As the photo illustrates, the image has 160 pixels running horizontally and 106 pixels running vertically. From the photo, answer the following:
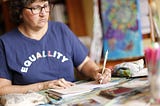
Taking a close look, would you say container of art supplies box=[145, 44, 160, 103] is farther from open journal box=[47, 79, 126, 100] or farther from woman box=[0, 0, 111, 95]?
woman box=[0, 0, 111, 95]

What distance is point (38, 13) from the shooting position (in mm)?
1544

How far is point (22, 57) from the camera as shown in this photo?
1.54m

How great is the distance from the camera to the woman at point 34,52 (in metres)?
1.53

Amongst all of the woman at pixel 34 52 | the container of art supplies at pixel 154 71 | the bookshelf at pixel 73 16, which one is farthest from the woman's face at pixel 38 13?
the bookshelf at pixel 73 16

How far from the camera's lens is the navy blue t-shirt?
152 centimetres

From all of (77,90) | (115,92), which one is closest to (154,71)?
(115,92)

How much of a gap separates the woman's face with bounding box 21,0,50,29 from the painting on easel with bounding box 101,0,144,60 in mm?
1019

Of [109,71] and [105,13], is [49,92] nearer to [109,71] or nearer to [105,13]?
[109,71]

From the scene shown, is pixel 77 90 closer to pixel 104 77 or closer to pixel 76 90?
pixel 76 90

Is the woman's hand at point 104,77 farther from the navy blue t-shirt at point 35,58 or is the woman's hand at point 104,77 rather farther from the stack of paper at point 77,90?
the navy blue t-shirt at point 35,58

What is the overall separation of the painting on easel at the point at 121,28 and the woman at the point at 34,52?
872 millimetres

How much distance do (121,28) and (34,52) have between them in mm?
1145

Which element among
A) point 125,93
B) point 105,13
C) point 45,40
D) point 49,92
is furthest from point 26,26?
point 105,13

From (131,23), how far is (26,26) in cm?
113
